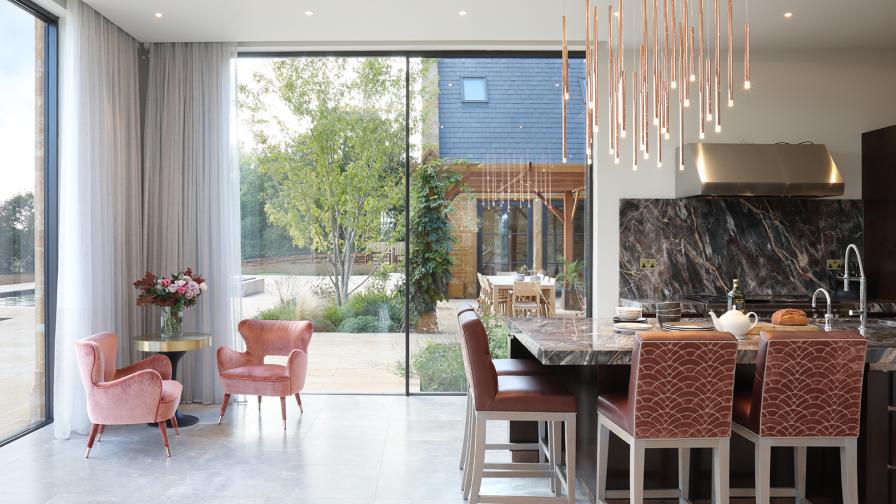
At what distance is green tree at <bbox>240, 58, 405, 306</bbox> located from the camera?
5.71 metres

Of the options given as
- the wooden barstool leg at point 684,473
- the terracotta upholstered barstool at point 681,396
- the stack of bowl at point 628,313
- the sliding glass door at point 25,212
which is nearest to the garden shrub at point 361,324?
the sliding glass door at point 25,212

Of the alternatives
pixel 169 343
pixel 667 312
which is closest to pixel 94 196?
pixel 169 343

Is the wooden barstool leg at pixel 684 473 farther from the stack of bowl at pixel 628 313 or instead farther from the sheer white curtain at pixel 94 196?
the sheer white curtain at pixel 94 196

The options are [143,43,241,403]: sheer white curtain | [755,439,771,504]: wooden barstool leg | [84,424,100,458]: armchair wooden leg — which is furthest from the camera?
[143,43,241,403]: sheer white curtain

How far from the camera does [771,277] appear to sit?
5562 mm

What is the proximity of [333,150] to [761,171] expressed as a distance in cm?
340

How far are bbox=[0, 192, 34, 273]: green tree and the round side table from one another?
2.89ft

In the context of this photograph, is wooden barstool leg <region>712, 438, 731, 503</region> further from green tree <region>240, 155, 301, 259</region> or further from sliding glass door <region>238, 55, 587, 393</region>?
green tree <region>240, 155, 301, 259</region>

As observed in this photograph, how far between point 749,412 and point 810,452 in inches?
27.6

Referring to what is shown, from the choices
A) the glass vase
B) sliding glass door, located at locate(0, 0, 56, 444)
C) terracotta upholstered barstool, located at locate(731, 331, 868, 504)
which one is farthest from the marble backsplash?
sliding glass door, located at locate(0, 0, 56, 444)

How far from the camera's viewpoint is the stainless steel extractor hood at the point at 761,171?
507 centimetres

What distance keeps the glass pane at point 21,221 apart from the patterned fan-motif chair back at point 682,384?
3884 mm

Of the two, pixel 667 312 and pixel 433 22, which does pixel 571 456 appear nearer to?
pixel 667 312

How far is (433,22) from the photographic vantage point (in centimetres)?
506
